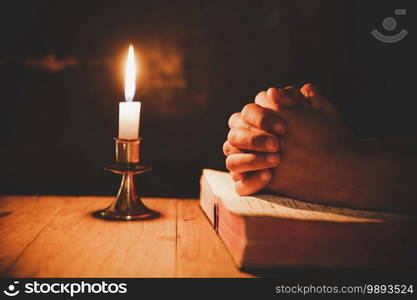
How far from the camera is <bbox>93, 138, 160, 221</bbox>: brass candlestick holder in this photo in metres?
0.85

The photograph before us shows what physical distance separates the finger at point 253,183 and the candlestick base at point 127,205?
0.70 ft

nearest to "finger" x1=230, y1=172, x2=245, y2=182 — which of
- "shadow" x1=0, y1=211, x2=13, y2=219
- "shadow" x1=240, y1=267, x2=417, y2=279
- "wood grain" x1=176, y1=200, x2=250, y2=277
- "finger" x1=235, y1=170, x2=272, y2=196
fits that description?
"finger" x1=235, y1=170, x2=272, y2=196

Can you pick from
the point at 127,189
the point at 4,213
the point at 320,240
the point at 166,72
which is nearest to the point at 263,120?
the point at 320,240

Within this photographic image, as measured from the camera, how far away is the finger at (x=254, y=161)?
713mm

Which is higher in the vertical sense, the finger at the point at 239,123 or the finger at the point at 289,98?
the finger at the point at 289,98

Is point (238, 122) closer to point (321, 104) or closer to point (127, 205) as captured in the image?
point (321, 104)

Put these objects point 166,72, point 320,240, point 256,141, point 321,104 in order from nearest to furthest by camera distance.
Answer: point 320,240 < point 256,141 < point 321,104 < point 166,72

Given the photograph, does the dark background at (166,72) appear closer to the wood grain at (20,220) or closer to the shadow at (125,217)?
the wood grain at (20,220)

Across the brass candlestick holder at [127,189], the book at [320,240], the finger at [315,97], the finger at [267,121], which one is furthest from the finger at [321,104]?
the brass candlestick holder at [127,189]

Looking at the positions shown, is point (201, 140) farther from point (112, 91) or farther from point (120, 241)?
point (120, 241)

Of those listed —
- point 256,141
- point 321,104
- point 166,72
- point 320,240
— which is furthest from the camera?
point 166,72

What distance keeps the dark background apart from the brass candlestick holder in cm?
22

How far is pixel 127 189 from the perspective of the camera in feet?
2.88

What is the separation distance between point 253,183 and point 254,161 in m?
0.04
